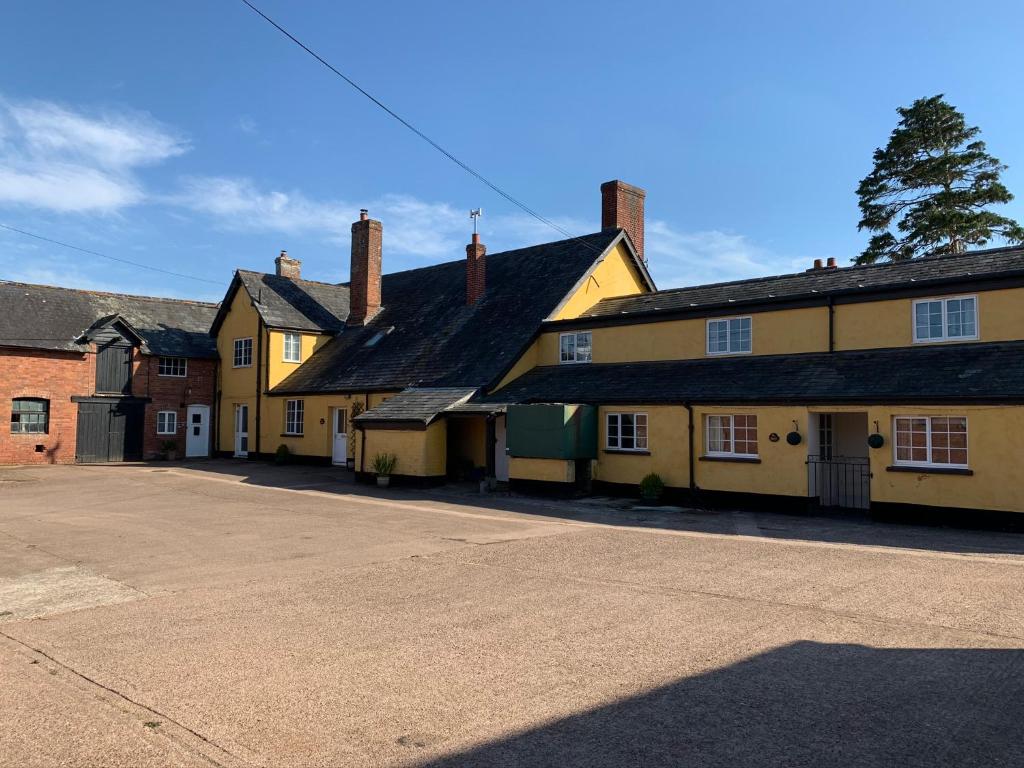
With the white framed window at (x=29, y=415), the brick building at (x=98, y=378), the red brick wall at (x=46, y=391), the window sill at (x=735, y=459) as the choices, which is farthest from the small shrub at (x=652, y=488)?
the white framed window at (x=29, y=415)

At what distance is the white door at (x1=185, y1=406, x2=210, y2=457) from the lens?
31234 mm

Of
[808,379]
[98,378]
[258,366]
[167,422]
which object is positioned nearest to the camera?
[808,379]

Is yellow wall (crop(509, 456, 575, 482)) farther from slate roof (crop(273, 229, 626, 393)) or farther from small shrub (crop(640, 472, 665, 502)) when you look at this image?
slate roof (crop(273, 229, 626, 393))

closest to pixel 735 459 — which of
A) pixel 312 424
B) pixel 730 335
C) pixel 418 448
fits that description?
pixel 730 335

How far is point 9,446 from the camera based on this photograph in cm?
2673

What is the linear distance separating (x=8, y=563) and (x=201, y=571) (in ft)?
9.69

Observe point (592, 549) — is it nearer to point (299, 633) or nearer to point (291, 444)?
point (299, 633)

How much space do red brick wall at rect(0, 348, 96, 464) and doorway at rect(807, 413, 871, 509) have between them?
2557 cm

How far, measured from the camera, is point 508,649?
6699mm

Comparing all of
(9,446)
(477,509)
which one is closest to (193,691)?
(477,509)

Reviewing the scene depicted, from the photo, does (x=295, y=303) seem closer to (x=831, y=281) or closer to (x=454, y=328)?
(x=454, y=328)

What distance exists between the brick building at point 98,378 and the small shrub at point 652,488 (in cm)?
2071

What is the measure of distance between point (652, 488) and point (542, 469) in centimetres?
297

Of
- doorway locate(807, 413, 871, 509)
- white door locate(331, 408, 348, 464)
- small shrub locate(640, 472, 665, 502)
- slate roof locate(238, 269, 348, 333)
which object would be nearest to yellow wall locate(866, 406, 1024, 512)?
doorway locate(807, 413, 871, 509)
